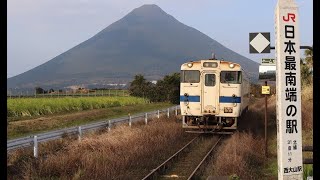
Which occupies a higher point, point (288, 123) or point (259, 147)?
point (288, 123)

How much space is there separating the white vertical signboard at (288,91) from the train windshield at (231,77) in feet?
40.4

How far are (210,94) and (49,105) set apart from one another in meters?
21.0

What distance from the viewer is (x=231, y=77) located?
18.4m

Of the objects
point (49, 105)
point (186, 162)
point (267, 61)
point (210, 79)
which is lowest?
point (186, 162)

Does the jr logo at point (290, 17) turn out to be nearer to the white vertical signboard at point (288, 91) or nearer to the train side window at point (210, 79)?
the white vertical signboard at point (288, 91)

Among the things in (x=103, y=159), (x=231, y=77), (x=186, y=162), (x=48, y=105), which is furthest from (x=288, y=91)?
(x=48, y=105)

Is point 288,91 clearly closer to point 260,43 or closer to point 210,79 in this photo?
point 260,43

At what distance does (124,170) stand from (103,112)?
1015 inches

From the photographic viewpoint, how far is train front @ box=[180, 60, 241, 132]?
18.2m

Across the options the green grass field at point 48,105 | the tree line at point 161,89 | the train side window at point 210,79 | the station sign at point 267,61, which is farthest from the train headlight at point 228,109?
the tree line at point 161,89

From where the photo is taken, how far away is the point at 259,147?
48.3 feet

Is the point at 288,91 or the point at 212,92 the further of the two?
the point at 212,92

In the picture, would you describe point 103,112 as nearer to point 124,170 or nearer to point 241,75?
point 241,75
